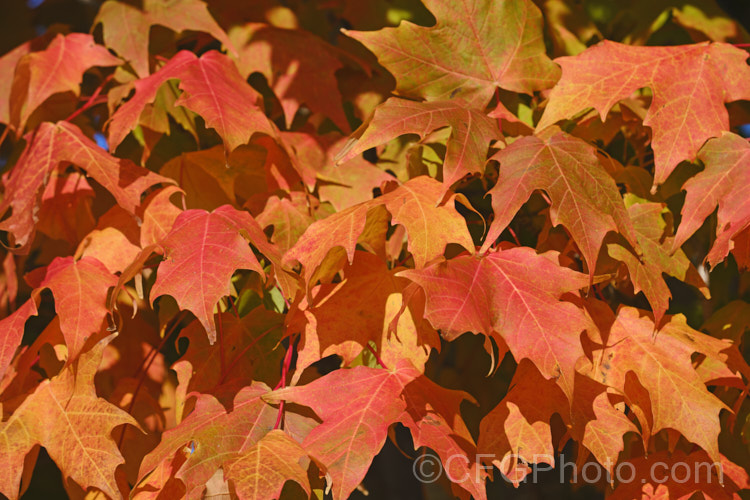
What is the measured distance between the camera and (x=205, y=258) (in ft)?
3.17

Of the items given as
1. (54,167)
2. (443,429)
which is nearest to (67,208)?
(54,167)

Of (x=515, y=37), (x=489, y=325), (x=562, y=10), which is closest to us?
(x=489, y=325)

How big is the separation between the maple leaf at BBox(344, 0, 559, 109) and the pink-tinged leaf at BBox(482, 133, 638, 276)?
0.23 meters

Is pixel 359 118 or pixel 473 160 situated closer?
pixel 473 160

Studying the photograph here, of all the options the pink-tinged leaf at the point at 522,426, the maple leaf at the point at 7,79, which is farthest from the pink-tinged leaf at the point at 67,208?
the pink-tinged leaf at the point at 522,426

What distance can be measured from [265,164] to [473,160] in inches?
18.8

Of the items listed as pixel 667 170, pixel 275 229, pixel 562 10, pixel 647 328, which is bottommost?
pixel 647 328

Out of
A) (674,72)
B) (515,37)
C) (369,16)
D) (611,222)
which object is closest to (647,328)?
(611,222)

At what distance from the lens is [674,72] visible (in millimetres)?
1103

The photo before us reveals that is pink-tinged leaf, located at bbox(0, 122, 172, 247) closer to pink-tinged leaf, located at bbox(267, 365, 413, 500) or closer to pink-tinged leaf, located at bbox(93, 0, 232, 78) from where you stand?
pink-tinged leaf, located at bbox(93, 0, 232, 78)

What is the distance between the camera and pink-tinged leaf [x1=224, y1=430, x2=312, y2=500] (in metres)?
0.82

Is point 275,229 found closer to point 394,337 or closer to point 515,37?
point 394,337

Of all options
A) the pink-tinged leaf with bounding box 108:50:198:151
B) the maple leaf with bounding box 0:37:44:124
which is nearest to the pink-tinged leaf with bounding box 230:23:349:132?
the pink-tinged leaf with bounding box 108:50:198:151

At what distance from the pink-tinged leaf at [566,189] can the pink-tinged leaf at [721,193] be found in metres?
0.11
